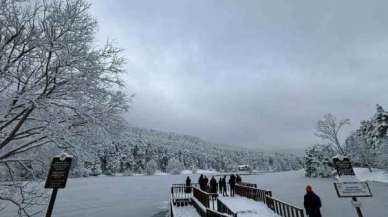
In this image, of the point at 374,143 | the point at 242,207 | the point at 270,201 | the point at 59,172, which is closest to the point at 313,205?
the point at 270,201

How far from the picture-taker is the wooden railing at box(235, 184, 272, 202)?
18.4m

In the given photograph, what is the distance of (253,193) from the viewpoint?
20.7m

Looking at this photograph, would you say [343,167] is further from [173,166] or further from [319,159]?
[173,166]

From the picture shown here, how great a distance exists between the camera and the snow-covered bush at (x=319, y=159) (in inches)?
3396

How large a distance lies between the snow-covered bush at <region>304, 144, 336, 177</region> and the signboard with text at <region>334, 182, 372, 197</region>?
Result: 82.8 meters

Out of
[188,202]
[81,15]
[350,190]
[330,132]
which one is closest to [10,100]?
[81,15]

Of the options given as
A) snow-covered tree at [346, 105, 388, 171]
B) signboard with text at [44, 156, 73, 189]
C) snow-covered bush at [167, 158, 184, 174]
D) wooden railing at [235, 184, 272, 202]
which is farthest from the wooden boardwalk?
snow-covered bush at [167, 158, 184, 174]

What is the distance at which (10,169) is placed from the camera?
855cm

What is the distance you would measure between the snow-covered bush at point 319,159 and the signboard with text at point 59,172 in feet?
288

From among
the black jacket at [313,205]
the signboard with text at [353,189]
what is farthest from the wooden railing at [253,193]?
the signboard with text at [353,189]

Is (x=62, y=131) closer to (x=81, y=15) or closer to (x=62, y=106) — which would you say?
(x=62, y=106)

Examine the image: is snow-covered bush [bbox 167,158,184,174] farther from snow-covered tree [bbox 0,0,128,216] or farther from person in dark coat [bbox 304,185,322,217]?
snow-covered tree [bbox 0,0,128,216]

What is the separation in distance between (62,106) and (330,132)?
48.5 m

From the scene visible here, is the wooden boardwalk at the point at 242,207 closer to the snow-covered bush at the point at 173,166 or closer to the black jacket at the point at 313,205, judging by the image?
the black jacket at the point at 313,205
